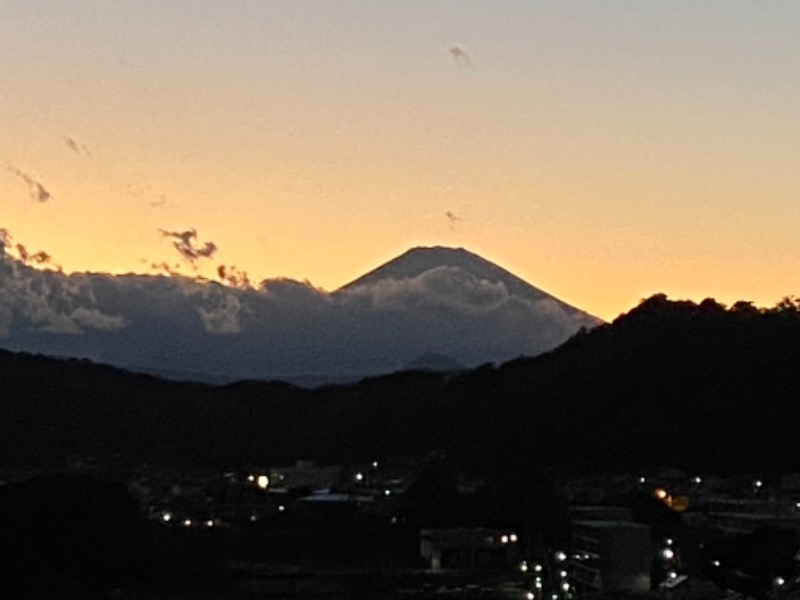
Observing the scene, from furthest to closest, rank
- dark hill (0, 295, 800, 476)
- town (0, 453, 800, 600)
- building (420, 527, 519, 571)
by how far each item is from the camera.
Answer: dark hill (0, 295, 800, 476), building (420, 527, 519, 571), town (0, 453, 800, 600)

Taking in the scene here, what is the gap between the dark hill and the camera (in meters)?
29.7

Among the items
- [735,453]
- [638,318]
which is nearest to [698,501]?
[735,453]

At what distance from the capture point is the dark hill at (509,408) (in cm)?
2972

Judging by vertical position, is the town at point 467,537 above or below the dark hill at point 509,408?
below

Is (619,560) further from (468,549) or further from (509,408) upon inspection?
(509,408)

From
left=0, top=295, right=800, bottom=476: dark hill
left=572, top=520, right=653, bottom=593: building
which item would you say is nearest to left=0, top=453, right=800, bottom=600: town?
left=572, top=520, right=653, bottom=593: building

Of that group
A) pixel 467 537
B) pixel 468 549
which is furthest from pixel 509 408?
pixel 468 549

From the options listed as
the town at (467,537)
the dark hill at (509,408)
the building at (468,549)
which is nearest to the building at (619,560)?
the town at (467,537)

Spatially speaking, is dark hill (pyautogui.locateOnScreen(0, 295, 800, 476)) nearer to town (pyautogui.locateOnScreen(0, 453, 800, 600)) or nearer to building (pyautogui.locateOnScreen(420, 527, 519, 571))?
town (pyautogui.locateOnScreen(0, 453, 800, 600))

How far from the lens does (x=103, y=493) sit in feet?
62.5

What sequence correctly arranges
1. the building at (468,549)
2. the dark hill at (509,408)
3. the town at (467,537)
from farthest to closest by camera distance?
the dark hill at (509,408)
the building at (468,549)
the town at (467,537)

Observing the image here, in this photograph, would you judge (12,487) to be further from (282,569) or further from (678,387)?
(678,387)

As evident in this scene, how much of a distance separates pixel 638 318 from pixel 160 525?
19478mm

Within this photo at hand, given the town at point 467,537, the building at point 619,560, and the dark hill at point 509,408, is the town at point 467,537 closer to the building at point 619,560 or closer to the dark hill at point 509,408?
the building at point 619,560
